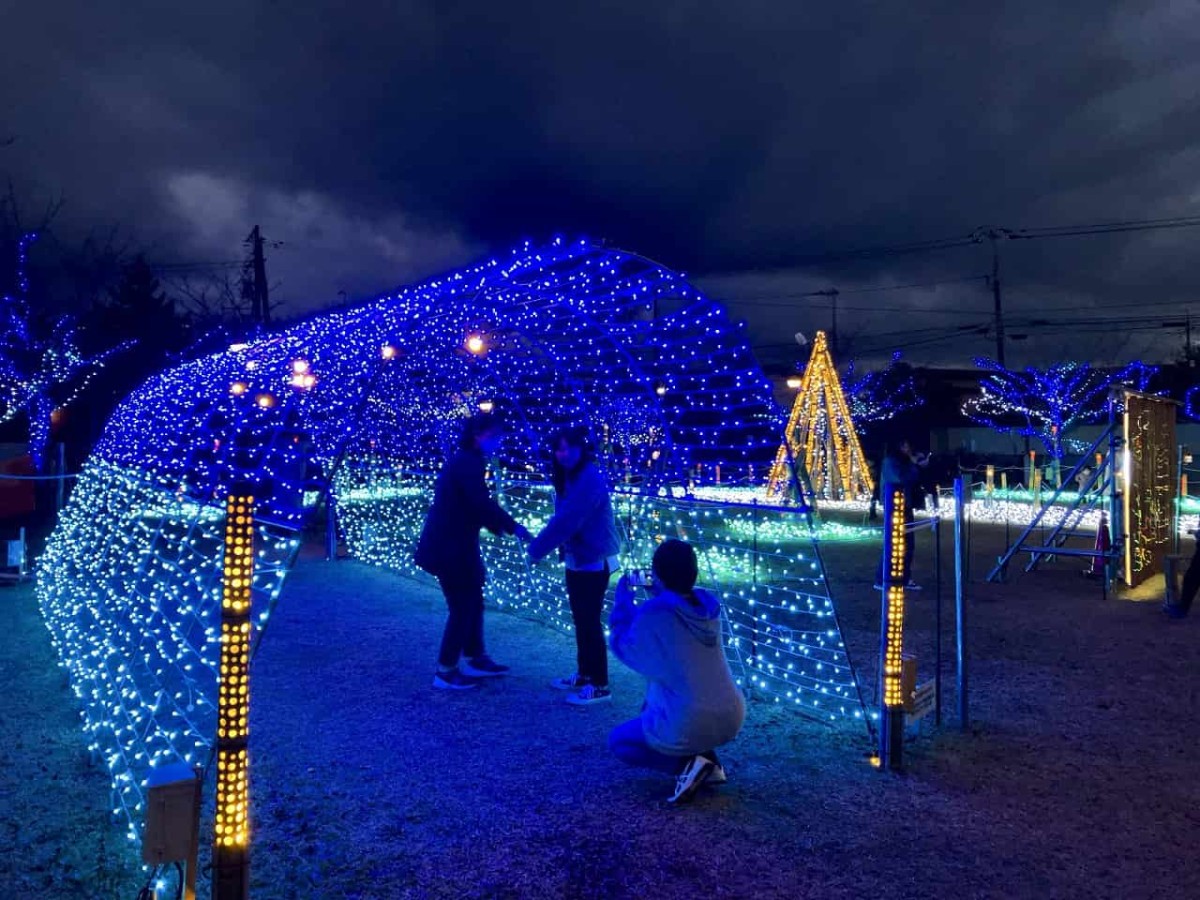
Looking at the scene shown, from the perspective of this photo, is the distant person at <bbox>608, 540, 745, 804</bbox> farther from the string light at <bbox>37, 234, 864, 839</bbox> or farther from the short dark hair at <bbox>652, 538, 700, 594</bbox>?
the string light at <bbox>37, 234, 864, 839</bbox>

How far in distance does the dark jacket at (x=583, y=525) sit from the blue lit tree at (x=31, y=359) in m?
14.5

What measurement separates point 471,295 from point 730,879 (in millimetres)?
4035

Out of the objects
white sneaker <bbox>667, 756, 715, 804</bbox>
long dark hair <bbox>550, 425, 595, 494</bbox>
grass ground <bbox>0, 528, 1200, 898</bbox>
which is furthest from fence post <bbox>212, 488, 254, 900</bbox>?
long dark hair <bbox>550, 425, 595, 494</bbox>

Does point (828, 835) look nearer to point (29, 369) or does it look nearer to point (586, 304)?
point (586, 304)

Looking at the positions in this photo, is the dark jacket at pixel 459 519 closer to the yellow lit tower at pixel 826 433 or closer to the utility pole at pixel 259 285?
the yellow lit tower at pixel 826 433

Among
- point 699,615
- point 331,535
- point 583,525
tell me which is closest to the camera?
point 699,615

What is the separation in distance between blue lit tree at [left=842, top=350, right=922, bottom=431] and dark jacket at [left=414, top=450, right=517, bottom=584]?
27.3 m

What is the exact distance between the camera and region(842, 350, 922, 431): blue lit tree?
102ft

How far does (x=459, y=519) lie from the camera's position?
4.91m

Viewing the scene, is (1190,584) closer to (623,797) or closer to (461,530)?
(623,797)

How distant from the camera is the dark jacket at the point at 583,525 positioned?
179 inches

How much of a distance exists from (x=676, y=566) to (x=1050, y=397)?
29.0m

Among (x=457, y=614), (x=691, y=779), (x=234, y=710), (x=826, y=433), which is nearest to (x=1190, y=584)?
(x=691, y=779)

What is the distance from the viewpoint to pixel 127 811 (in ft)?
10.2
